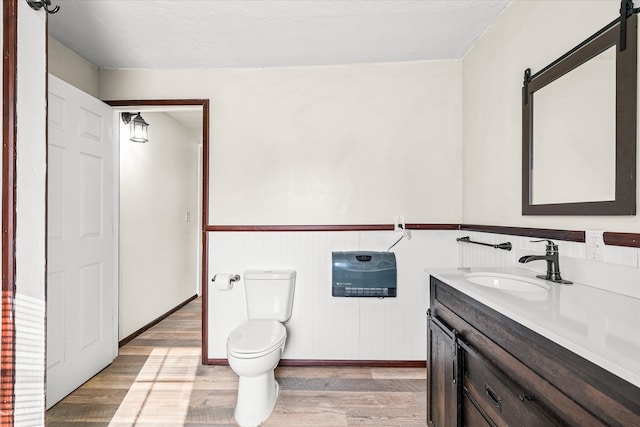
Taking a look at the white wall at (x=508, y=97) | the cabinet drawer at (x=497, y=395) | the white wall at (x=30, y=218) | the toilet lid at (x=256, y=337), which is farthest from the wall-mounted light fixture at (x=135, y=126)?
the cabinet drawer at (x=497, y=395)

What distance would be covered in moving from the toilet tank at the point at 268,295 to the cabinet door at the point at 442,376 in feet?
3.35

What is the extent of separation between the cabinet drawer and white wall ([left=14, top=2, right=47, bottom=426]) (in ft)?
5.95

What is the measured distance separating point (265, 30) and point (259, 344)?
1873 millimetres

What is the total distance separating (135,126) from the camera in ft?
8.94

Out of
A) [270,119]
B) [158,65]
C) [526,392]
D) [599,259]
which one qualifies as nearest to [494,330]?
[526,392]

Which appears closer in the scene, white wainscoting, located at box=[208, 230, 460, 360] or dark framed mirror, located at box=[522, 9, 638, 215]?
dark framed mirror, located at box=[522, 9, 638, 215]

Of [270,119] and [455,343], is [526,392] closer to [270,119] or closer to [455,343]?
[455,343]

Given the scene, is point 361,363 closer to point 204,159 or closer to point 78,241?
point 204,159

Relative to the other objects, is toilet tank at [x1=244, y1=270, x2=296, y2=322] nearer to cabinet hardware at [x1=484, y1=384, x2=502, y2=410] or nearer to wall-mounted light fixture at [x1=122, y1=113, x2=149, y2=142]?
cabinet hardware at [x1=484, y1=384, x2=502, y2=410]

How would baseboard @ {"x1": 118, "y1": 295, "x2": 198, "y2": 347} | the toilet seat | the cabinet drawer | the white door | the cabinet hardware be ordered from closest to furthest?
the cabinet drawer, the cabinet hardware, the toilet seat, the white door, baseboard @ {"x1": 118, "y1": 295, "x2": 198, "y2": 347}

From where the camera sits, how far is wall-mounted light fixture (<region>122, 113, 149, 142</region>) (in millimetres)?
2711

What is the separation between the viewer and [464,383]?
3.86 ft

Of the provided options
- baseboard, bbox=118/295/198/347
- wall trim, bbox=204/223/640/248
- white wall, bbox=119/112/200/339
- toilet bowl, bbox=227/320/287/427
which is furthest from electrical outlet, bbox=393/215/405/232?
baseboard, bbox=118/295/198/347

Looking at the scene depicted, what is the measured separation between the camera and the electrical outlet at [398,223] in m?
2.28
